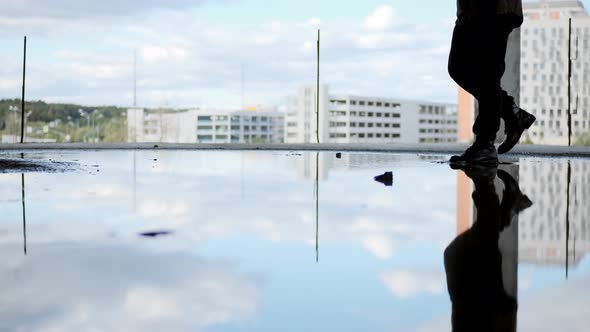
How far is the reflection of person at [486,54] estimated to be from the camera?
2.75 meters

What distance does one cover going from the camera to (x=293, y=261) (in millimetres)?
869

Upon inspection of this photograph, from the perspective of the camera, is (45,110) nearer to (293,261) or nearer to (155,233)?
(155,233)

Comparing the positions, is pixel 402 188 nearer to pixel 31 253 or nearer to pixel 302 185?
pixel 302 185

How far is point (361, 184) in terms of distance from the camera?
2.26 meters

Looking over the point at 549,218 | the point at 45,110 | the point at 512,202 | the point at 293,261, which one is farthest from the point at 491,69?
the point at 45,110

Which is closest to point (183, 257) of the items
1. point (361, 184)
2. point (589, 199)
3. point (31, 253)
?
point (31, 253)

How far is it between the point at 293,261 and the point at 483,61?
84.4 inches

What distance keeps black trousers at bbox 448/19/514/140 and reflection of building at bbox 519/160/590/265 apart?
531mm

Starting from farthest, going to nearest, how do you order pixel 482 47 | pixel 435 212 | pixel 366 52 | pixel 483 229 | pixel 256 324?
pixel 366 52 → pixel 482 47 → pixel 435 212 → pixel 483 229 → pixel 256 324

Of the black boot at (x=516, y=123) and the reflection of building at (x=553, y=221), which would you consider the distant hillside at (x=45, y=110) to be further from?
the reflection of building at (x=553, y=221)

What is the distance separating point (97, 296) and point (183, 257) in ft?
0.76

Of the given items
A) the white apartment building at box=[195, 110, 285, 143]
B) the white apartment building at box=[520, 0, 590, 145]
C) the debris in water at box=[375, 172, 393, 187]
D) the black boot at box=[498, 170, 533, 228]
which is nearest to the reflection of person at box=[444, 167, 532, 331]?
the black boot at box=[498, 170, 533, 228]

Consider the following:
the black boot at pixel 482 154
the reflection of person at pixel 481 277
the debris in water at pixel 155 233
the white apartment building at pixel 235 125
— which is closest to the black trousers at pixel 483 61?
the black boot at pixel 482 154

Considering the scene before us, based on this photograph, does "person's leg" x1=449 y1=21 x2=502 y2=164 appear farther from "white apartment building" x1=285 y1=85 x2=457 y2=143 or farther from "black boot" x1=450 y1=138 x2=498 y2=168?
"white apartment building" x1=285 y1=85 x2=457 y2=143
